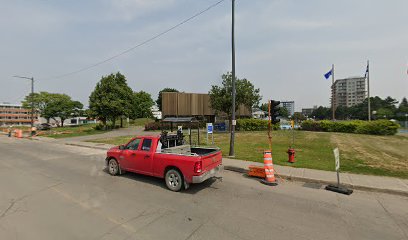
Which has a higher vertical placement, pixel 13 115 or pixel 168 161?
pixel 13 115

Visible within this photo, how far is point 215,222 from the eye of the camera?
14.0 feet

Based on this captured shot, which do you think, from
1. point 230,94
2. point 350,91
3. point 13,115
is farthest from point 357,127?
point 13,115

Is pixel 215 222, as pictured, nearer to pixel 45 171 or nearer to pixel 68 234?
pixel 68 234

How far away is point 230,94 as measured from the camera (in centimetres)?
2503

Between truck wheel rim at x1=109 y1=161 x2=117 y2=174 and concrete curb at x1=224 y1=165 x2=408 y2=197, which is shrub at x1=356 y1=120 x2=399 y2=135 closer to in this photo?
concrete curb at x1=224 y1=165 x2=408 y2=197

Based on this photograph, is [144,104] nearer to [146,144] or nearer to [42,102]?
[42,102]

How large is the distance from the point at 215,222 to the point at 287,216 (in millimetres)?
1675

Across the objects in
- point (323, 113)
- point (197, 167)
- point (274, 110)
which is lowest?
point (197, 167)

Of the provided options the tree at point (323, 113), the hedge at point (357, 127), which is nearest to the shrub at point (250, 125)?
the hedge at point (357, 127)

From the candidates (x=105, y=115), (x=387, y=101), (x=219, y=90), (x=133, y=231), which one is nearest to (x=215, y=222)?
(x=133, y=231)

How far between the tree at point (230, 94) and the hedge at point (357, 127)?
31.7 ft

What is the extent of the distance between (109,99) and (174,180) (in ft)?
99.0

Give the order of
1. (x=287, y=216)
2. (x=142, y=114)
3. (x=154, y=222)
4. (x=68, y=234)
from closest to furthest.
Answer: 1. (x=68, y=234)
2. (x=154, y=222)
3. (x=287, y=216)
4. (x=142, y=114)

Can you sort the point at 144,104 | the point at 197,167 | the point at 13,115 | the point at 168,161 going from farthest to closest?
the point at 13,115 → the point at 144,104 → the point at 168,161 → the point at 197,167
